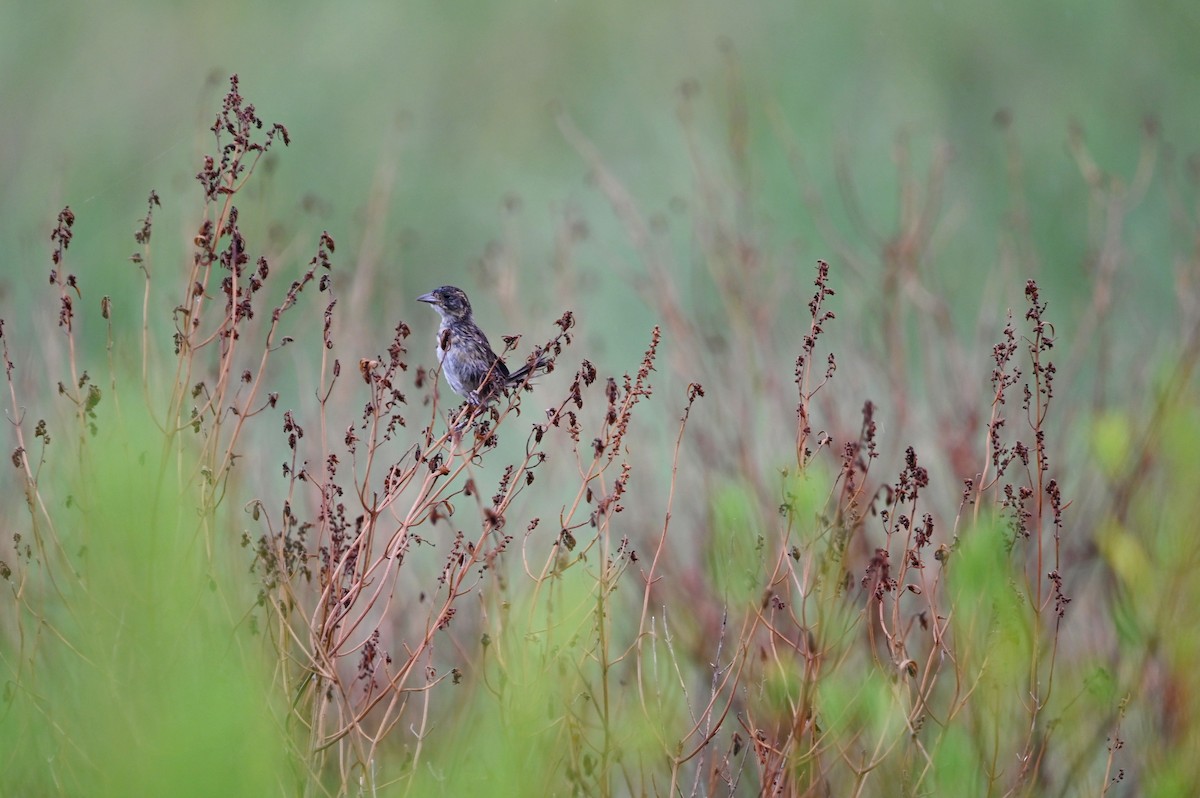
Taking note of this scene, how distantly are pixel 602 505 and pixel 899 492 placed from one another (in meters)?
0.61

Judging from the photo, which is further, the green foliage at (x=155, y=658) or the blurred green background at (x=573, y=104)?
the blurred green background at (x=573, y=104)

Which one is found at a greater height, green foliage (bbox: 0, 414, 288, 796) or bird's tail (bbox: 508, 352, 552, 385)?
bird's tail (bbox: 508, 352, 552, 385)

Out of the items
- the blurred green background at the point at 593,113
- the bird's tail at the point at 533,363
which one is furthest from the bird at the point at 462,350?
the blurred green background at the point at 593,113

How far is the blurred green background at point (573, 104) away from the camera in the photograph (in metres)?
11.4

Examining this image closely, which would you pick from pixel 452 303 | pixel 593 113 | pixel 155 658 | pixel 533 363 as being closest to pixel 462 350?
pixel 452 303

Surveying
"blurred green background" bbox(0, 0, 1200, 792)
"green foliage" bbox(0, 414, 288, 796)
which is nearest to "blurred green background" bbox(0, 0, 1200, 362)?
"blurred green background" bbox(0, 0, 1200, 792)

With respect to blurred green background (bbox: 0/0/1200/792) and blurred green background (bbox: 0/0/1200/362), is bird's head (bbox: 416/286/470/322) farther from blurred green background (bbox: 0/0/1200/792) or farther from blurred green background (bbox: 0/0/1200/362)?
blurred green background (bbox: 0/0/1200/362)

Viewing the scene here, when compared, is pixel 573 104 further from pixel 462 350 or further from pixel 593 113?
pixel 462 350

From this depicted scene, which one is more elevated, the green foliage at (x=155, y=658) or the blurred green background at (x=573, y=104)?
the blurred green background at (x=573, y=104)

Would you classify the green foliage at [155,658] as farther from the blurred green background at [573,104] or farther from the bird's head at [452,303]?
the blurred green background at [573,104]

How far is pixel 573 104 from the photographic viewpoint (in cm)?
1455

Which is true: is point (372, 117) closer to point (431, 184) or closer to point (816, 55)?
point (431, 184)

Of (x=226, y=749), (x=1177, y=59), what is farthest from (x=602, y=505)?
(x=1177, y=59)

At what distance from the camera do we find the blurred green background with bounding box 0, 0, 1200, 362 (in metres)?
11.4
